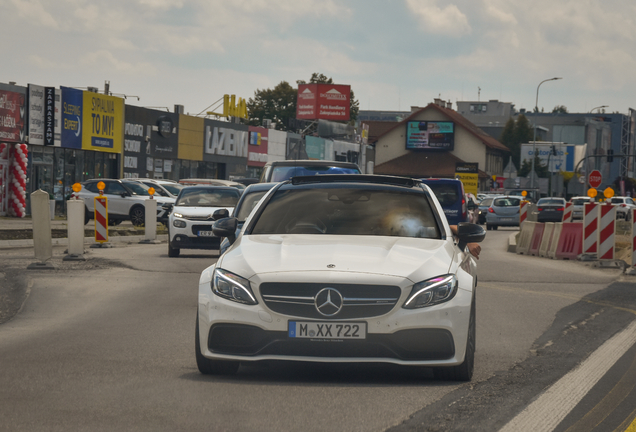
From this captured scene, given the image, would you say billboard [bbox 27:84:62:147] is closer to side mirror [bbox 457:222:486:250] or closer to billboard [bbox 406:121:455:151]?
side mirror [bbox 457:222:486:250]

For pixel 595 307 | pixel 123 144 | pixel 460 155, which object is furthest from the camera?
A: pixel 460 155

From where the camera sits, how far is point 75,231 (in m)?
18.8

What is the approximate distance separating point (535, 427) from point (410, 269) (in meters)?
1.53

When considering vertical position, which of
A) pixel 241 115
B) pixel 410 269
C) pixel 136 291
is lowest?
pixel 136 291

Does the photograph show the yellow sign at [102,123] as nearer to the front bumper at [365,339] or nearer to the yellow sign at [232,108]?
the yellow sign at [232,108]

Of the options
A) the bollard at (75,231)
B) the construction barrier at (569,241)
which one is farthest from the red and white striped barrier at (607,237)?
the bollard at (75,231)

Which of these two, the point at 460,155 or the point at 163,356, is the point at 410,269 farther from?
the point at 460,155

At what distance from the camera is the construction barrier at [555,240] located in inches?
936

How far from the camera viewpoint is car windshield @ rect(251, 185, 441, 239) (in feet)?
24.7

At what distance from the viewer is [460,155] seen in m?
113

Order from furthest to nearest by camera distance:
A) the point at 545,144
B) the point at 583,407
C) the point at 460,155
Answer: the point at 545,144, the point at 460,155, the point at 583,407

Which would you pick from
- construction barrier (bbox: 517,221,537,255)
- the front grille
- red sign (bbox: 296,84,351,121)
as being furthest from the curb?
red sign (bbox: 296,84,351,121)

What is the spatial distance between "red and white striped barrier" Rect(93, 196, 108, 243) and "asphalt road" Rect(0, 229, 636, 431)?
8667 mm

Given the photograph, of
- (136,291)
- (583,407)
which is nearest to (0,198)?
(136,291)
